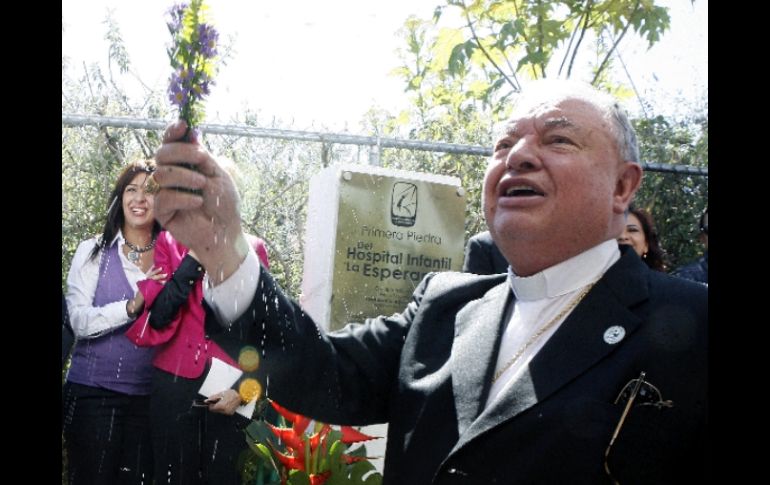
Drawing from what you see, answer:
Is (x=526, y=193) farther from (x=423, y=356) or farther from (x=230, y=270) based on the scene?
(x=230, y=270)

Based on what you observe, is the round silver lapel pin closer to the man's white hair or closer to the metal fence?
the man's white hair

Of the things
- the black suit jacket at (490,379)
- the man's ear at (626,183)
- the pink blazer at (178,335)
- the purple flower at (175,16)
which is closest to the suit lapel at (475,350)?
the black suit jacket at (490,379)

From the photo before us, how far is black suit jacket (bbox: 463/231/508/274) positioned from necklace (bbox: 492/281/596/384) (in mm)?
1047

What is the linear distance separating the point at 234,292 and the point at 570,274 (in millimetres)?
756

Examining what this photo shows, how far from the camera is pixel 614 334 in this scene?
62.8 inches

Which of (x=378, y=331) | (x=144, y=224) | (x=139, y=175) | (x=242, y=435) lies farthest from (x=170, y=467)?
(x=378, y=331)

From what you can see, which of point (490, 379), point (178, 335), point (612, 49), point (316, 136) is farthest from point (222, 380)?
point (612, 49)

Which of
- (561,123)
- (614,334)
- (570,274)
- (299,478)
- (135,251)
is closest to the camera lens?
(614,334)

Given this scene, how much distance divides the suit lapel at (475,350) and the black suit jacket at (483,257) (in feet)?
3.00

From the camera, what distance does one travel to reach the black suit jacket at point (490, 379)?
1.44 metres

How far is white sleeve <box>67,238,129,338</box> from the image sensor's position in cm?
275

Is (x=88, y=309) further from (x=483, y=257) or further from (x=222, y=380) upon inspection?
(x=483, y=257)

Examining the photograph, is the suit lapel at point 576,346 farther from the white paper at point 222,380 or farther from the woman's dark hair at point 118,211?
the woman's dark hair at point 118,211

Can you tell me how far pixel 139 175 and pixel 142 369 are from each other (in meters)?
0.72
